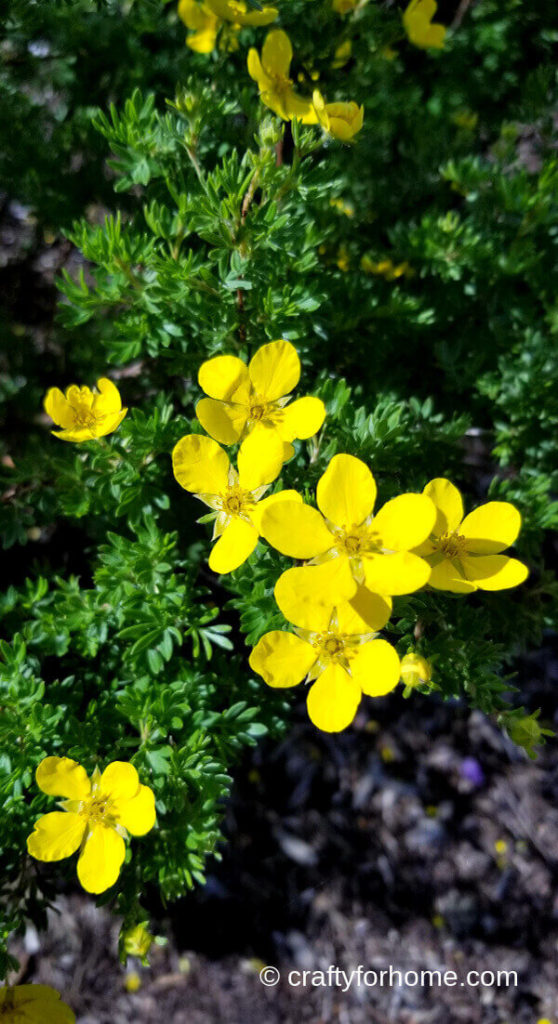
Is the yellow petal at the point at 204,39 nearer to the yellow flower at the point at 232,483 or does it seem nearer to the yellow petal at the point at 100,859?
the yellow flower at the point at 232,483

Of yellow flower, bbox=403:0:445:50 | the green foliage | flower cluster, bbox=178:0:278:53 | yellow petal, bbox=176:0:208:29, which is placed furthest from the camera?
yellow flower, bbox=403:0:445:50

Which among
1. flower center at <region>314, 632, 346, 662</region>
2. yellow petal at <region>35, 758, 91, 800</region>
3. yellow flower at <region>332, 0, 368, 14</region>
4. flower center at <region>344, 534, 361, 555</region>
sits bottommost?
yellow petal at <region>35, 758, 91, 800</region>

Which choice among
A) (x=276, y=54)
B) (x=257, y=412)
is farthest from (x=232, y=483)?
(x=276, y=54)

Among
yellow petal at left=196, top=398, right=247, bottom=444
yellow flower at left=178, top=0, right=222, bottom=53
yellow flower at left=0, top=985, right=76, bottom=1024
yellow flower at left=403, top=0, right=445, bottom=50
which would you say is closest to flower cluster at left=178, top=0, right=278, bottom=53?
yellow flower at left=178, top=0, right=222, bottom=53

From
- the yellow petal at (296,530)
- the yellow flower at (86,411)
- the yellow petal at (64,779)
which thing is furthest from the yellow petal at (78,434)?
the yellow petal at (64,779)

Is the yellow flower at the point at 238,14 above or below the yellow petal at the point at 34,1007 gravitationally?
above

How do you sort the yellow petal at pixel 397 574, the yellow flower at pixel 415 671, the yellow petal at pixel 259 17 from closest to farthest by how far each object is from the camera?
the yellow petal at pixel 397 574 < the yellow flower at pixel 415 671 < the yellow petal at pixel 259 17

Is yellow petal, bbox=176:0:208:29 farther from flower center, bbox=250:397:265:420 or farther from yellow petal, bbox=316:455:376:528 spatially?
yellow petal, bbox=316:455:376:528

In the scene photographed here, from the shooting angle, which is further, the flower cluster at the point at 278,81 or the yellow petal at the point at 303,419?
the flower cluster at the point at 278,81
